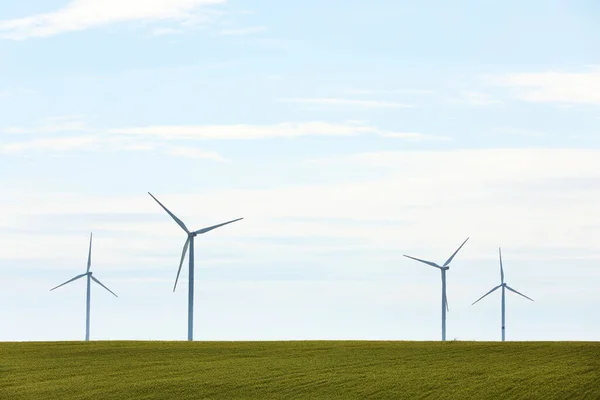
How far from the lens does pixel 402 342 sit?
76.6 metres

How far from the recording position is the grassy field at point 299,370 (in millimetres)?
48500

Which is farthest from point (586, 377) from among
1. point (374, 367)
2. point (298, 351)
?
point (298, 351)

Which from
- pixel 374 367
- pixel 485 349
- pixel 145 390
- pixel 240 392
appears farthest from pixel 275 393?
pixel 485 349

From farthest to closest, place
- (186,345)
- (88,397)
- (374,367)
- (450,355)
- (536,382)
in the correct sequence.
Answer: (186,345), (450,355), (374,367), (536,382), (88,397)

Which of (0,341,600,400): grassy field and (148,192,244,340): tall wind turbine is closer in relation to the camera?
(0,341,600,400): grassy field

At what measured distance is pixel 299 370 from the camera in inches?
2215

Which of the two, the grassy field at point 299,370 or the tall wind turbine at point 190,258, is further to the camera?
the tall wind turbine at point 190,258

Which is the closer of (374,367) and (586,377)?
(586,377)

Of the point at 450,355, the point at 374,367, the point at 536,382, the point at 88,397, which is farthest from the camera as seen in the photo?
the point at 450,355

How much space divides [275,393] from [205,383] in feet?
15.0

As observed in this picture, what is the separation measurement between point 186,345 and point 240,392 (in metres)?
24.1

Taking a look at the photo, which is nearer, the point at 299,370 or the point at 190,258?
the point at 299,370

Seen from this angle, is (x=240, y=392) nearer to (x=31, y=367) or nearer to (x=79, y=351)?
(x=31, y=367)

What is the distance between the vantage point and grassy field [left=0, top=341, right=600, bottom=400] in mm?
48500
